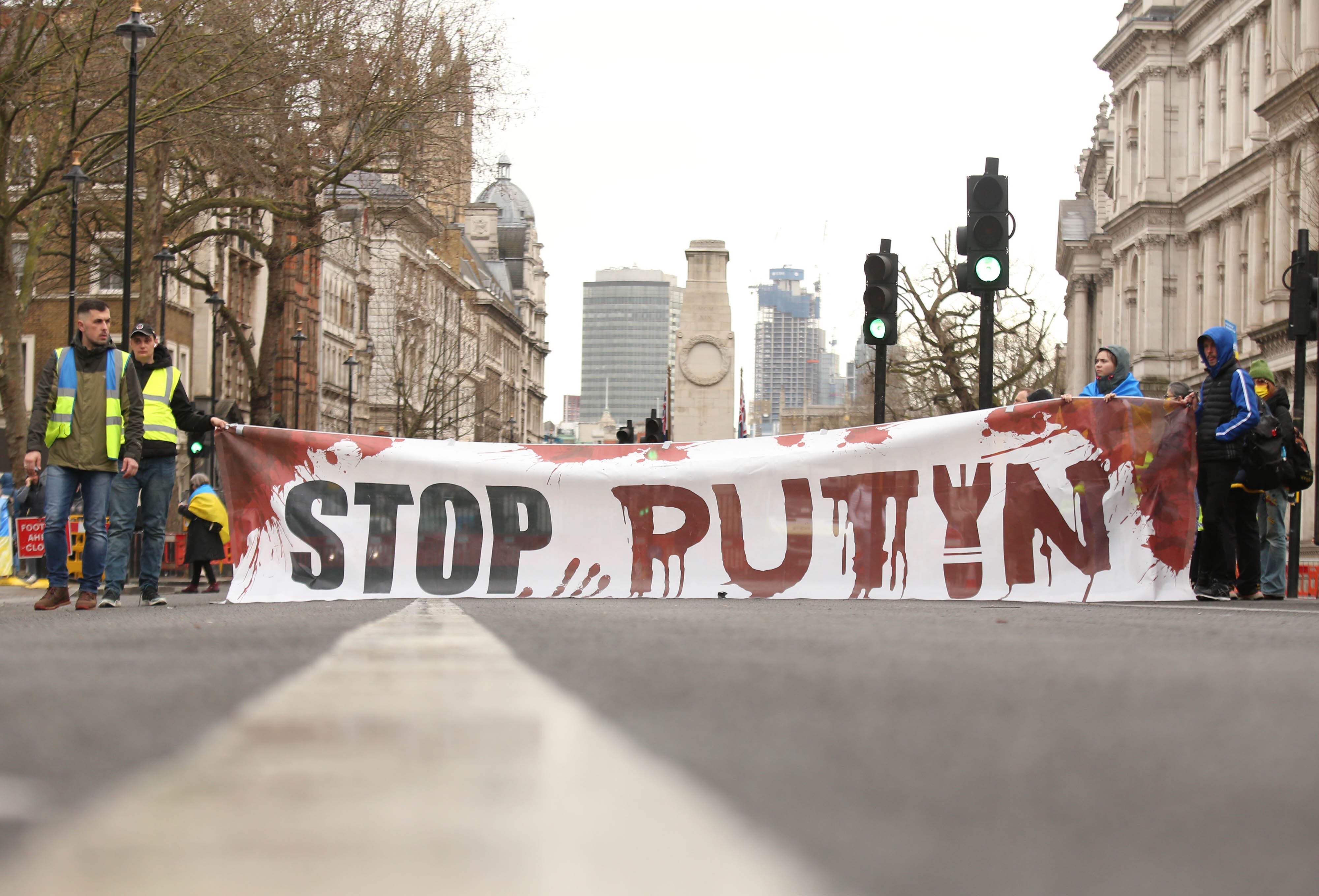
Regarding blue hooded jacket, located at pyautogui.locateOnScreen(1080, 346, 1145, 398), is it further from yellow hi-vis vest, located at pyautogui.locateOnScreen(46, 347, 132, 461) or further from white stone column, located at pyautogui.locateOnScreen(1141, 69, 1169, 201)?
white stone column, located at pyautogui.locateOnScreen(1141, 69, 1169, 201)

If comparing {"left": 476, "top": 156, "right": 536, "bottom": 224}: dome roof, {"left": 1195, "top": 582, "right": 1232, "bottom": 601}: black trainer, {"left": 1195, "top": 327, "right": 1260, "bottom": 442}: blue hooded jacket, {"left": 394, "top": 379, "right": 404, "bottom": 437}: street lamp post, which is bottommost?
{"left": 1195, "top": 582, "right": 1232, "bottom": 601}: black trainer

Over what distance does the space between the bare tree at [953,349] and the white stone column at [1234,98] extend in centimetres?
1008

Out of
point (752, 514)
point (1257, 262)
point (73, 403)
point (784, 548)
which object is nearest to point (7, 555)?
point (73, 403)

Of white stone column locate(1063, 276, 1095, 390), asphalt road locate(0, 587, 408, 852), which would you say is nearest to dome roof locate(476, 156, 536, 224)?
white stone column locate(1063, 276, 1095, 390)

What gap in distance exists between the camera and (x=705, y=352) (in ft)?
155

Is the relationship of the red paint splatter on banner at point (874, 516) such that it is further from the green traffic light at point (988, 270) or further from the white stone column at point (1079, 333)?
the white stone column at point (1079, 333)

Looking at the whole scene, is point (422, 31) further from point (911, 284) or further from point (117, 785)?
point (117, 785)

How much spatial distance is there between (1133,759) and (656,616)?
17.6ft

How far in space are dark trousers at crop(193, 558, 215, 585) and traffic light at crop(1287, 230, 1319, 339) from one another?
12.7m

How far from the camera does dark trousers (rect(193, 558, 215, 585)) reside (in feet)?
63.1

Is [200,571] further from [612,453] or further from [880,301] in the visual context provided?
[880,301]

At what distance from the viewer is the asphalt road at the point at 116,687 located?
2.64 m

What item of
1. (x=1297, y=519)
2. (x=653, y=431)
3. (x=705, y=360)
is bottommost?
(x=1297, y=519)

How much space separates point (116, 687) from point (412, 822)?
7.33 ft
